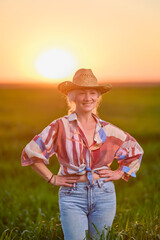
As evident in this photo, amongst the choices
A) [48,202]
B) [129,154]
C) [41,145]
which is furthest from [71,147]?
[48,202]

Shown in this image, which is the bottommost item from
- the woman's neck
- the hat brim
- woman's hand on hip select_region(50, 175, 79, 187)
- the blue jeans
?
the blue jeans

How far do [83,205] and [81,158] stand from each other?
1.50 ft

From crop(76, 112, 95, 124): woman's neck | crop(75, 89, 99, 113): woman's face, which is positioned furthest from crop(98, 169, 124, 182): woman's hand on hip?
crop(75, 89, 99, 113): woman's face

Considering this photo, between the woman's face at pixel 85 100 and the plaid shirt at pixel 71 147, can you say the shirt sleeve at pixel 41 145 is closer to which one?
the plaid shirt at pixel 71 147

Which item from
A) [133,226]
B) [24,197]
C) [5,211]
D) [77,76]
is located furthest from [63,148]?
[24,197]

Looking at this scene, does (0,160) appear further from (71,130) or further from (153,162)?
(71,130)

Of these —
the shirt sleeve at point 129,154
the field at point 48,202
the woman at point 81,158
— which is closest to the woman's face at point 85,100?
the woman at point 81,158

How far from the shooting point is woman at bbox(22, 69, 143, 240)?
3893mm

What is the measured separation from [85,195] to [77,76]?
1205 mm

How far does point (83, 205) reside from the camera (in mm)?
3896

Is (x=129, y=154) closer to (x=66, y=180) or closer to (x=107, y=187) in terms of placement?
(x=107, y=187)

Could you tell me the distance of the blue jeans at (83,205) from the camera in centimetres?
387

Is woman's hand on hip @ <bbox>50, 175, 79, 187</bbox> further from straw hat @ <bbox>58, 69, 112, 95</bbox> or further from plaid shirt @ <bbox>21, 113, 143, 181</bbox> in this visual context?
straw hat @ <bbox>58, 69, 112, 95</bbox>

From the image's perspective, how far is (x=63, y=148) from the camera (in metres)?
3.98
